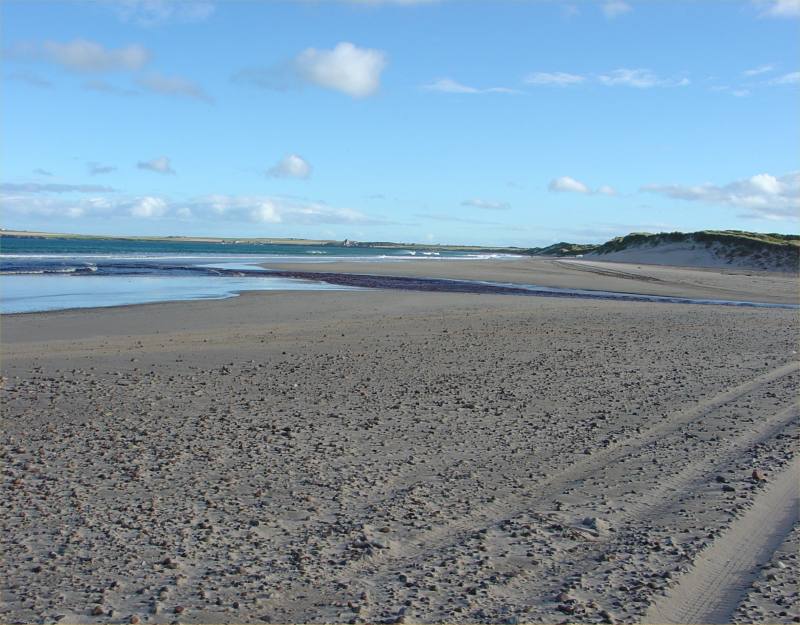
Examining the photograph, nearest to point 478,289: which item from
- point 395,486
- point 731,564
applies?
point 395,486

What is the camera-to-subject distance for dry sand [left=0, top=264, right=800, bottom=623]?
4711mm

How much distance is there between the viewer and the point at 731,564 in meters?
5.22

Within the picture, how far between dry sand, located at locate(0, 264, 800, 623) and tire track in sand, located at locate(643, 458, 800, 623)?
0.02 metres

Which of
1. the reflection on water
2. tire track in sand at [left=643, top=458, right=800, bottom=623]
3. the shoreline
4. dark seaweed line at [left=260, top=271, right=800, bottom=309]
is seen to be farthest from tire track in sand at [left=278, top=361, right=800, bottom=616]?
dark seaweed line at [left=260, top=271, right=800, bottom=309]

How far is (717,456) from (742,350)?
8462mm

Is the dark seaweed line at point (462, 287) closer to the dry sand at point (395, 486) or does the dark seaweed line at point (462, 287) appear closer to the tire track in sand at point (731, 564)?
the dry sand at point (395, 486)

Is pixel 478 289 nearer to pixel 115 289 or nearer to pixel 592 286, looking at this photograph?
pixel 592 286

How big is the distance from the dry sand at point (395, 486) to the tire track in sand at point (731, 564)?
0.07 feet

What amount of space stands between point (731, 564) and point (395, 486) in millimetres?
2762

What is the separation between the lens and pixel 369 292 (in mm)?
30984

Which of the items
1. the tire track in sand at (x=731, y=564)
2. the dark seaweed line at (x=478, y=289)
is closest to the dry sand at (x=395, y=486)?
the tire track in sand at (x=731, y=564)

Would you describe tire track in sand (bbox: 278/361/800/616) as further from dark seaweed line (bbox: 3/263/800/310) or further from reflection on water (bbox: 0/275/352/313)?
dark seaweed line (bbox: 3/263/800/310)

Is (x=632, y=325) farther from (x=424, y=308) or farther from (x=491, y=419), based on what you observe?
(x=491, y=419)

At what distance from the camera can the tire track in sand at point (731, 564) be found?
4574mm
